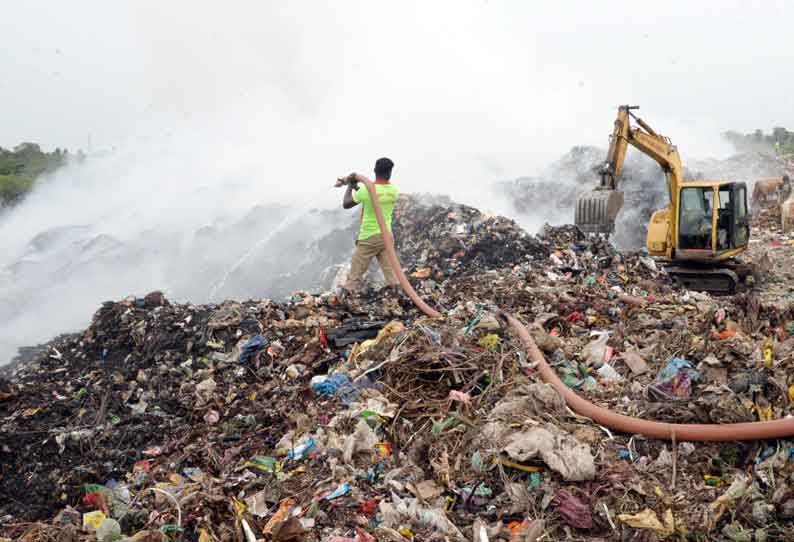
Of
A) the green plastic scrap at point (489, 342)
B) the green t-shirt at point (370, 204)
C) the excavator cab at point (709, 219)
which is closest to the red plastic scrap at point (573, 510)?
the green plastic scrap at point (489, 342)

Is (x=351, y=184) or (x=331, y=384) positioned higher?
(x=351, y=184)

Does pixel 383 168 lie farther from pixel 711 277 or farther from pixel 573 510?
pixel 711 277

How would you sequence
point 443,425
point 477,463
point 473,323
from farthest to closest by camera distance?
point 473,323, point 443,425, point 477,463

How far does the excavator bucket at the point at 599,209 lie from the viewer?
28.4 ft

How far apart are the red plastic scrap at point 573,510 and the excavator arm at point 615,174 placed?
6466 millimetres

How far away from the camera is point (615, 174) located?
8836mm

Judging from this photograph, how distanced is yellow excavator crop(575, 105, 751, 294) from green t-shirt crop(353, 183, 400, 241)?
3.85 meters

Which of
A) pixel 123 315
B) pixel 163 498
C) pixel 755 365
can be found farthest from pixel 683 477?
pixel 123 315

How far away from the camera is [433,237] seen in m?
10.4

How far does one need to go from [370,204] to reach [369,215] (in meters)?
0.13

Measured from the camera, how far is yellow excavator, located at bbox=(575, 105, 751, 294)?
333 inches

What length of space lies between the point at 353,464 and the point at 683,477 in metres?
1.65

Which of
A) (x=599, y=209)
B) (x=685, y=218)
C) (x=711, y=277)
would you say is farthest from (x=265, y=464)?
(x=711, y=277)

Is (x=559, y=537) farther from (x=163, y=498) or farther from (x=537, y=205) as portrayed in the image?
(x=537, y=205)
